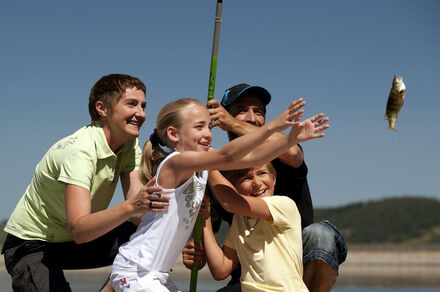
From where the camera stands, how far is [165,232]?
434 cm

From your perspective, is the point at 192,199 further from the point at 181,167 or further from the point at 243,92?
the point at 243,92

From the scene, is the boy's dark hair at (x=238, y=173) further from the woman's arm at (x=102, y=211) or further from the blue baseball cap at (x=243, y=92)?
the blue baseball cap at (x=243, y=92)

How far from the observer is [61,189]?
16.4 feet

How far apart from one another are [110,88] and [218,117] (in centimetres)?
96

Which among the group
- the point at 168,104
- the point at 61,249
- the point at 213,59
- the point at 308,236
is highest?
the point at 213,59

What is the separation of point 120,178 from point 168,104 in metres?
1.18

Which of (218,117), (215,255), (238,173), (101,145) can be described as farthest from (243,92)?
(215,255)

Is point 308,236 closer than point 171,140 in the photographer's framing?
No

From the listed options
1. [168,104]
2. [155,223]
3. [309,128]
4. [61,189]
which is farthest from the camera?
[61,189]

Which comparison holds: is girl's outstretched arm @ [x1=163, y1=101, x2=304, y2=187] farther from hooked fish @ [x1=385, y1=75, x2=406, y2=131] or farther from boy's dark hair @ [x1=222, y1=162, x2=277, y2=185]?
hooked fish @ [x1=385, y1=75, x2=406, y2=131]

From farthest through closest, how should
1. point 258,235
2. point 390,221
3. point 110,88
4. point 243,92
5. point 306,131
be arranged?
point 390,221
point 243,92
point 110,88
point 258,235
point 306,131

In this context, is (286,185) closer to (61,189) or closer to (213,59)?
(213,59)

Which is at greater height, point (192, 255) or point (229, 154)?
point (229, 154)

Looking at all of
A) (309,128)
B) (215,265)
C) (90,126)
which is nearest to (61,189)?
(90,126)
